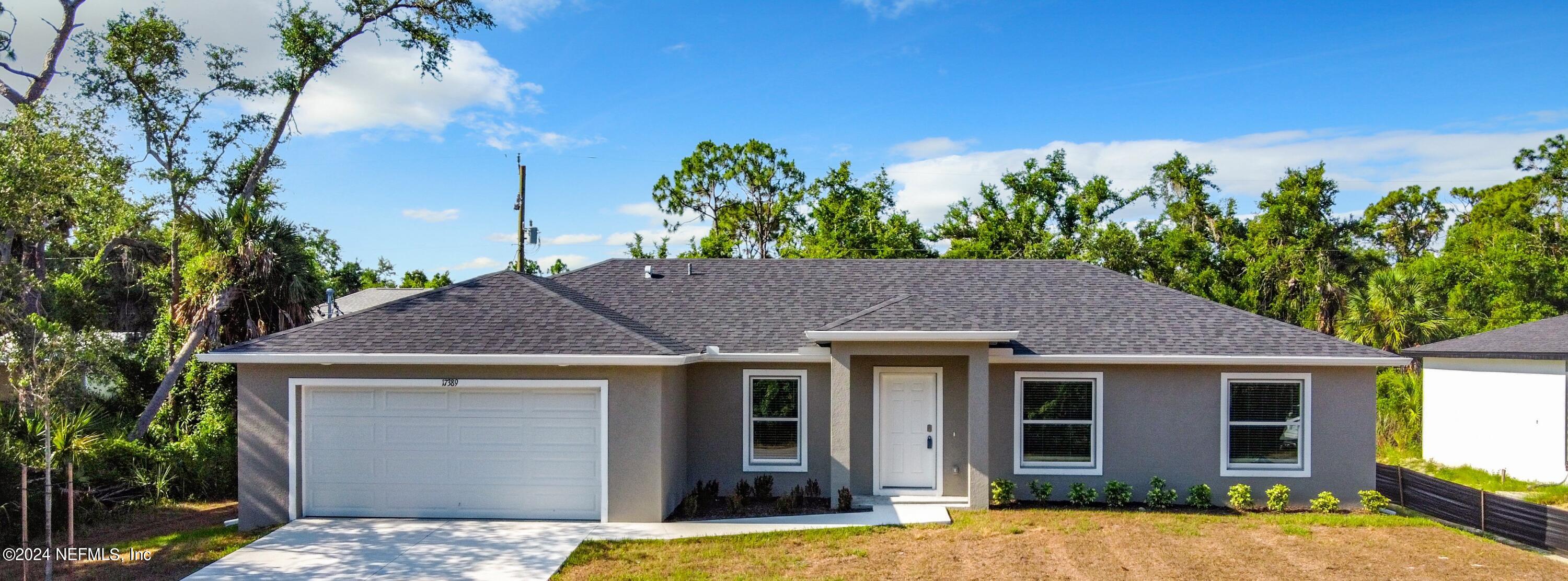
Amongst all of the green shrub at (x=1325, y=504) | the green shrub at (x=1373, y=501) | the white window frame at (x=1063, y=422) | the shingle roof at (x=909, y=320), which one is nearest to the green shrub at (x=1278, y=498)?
the green shrub at (x=1325, y=504)

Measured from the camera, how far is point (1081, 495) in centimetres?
1199

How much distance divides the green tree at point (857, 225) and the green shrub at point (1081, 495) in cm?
1862

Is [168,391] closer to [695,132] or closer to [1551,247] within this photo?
[695,132]

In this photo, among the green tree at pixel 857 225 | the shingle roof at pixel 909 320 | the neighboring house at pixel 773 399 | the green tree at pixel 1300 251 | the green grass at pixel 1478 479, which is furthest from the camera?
the green tree at pixel 857 225

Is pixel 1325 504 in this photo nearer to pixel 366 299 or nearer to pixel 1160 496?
pixel 1160 496

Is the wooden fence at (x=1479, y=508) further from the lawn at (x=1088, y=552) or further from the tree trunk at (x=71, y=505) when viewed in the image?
the tree trunk at (x=71, y=505)

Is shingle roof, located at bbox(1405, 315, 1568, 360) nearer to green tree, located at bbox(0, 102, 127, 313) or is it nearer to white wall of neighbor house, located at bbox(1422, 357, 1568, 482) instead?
white wall of neighbor house, located at bbox(1422, 357, 1568, 482)

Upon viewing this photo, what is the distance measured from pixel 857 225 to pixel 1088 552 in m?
24.0

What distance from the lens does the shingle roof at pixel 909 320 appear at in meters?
11.2

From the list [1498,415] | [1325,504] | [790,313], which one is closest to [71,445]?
[790,313]

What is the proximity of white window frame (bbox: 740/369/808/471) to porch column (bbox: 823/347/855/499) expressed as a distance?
107cm

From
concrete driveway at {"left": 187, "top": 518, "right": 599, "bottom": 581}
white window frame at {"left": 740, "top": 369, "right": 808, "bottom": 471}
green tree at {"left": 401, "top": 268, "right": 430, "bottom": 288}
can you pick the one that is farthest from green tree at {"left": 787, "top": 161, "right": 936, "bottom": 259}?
green tree at {"left": 401, "top": 268, "right": 430, "bottom": 288}

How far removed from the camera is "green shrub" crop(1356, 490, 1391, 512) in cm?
1169

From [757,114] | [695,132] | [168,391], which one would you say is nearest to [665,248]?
[695,132]
